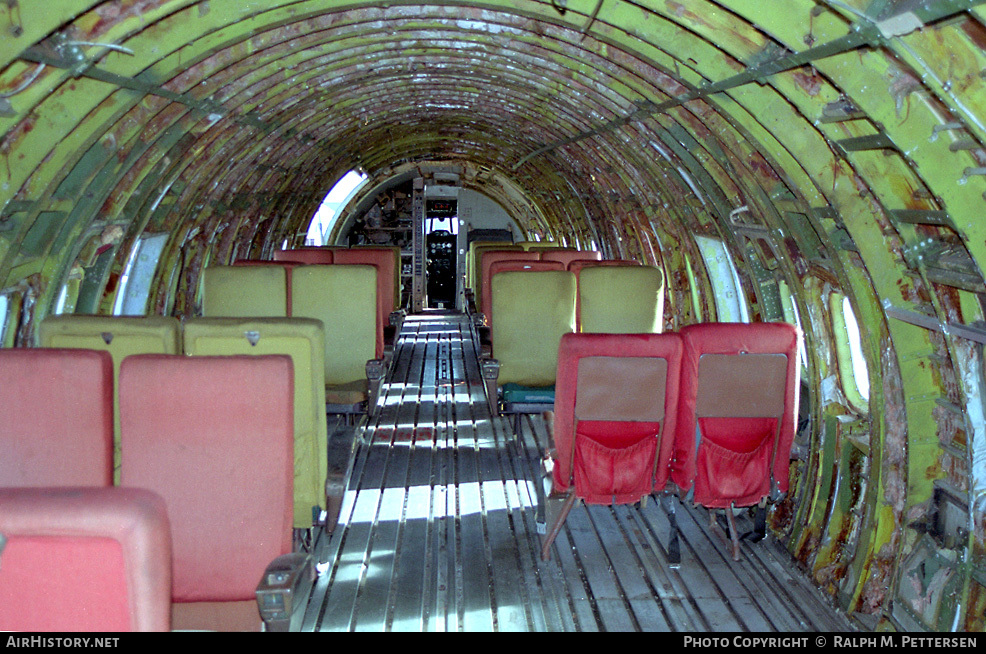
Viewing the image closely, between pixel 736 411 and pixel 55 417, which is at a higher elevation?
pixel 55 417

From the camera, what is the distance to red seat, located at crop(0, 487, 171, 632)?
1.73 meters

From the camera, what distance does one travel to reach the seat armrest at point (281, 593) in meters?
3.05

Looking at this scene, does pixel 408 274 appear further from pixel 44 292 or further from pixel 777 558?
pixel 777 558

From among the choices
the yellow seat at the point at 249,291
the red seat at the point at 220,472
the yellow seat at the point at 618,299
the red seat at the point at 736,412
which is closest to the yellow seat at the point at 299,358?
the red seat at the point at 220,472

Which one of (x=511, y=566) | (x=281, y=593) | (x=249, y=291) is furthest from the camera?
(x=249, y=291)

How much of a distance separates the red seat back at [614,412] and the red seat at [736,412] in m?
0.10

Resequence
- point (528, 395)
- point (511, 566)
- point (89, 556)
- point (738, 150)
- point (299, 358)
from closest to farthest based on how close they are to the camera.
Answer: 1. point (89, 556)
2. point (299, 358)
3. point (511, 566)
4. point (738, 150)
5. point (528, 395)

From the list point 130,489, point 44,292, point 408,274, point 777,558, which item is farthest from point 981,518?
point 408,274

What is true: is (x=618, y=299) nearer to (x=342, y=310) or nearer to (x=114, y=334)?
(x=342, y=310)

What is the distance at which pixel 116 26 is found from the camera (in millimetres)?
3957

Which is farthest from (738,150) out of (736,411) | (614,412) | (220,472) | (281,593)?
(281,593)

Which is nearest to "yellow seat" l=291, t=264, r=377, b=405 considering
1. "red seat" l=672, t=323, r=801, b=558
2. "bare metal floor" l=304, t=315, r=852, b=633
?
"bare metal floor" l=304, t=315, r=852, b=633

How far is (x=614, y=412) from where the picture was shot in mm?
4699

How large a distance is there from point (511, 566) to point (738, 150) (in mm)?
2845
